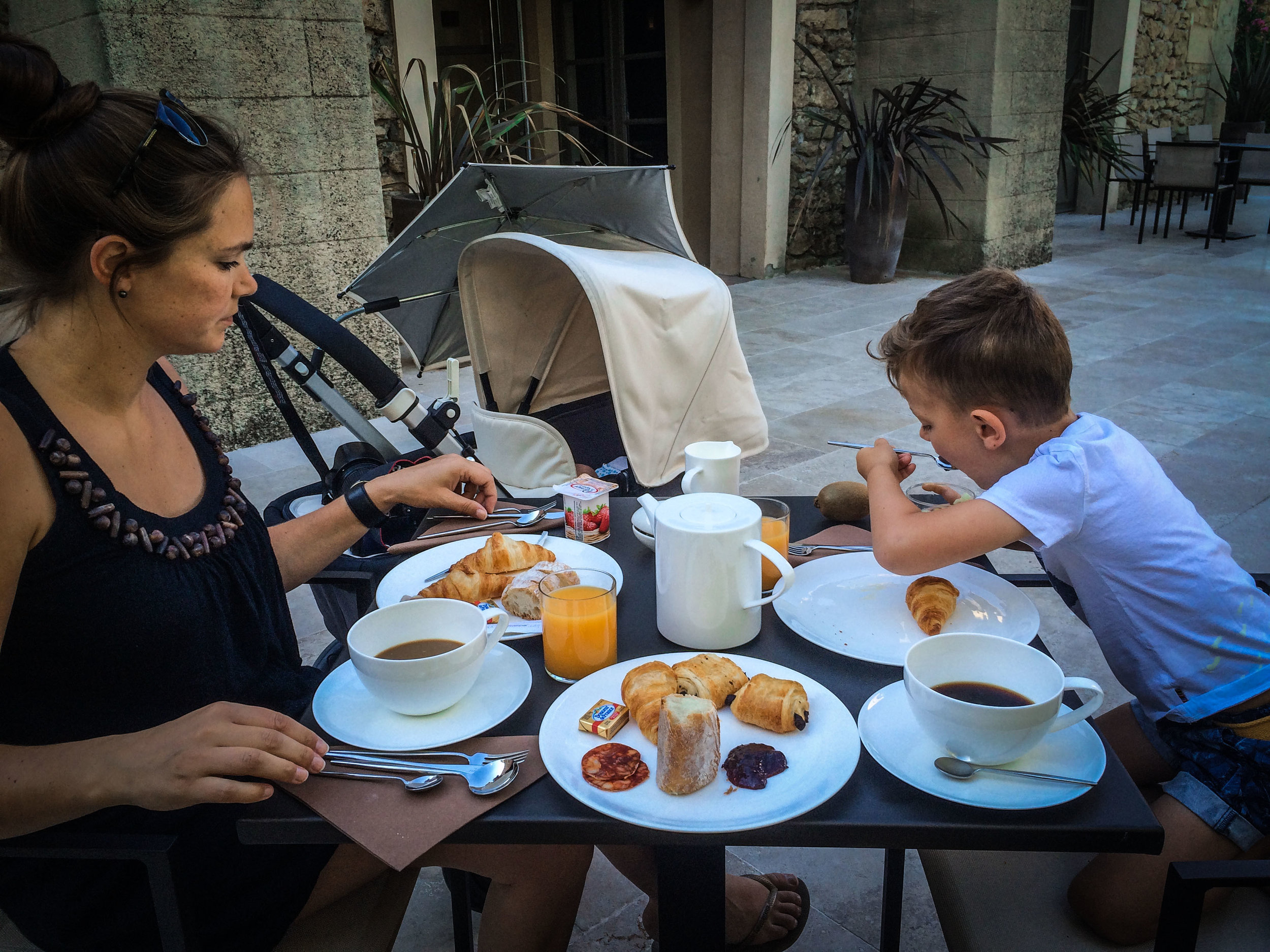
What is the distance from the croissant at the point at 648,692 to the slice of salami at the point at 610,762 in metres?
0.04

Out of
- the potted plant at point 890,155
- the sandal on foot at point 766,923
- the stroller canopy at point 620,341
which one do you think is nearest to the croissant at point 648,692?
the sandal on foot at point 766,923

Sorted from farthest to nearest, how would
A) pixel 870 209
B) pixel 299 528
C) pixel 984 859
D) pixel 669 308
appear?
pixel 870 209 < pixel 669 308 < pixel 299 528 < pixel 984 859

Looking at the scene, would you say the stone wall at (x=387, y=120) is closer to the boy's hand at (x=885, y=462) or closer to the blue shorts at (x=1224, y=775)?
the boy's hand at (x=885, y=462)

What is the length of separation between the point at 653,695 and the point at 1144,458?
2.89 ft

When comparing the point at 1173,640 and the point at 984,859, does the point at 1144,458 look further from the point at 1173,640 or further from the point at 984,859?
the point at 984,859

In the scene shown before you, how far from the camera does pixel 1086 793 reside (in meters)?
0.98

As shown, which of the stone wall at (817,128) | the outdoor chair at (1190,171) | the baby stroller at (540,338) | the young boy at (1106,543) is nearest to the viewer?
the young boy at (1106,543)

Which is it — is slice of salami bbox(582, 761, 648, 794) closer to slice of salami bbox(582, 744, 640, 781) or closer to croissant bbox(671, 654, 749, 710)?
slice of salami bbox(582, 744, 640, 781)

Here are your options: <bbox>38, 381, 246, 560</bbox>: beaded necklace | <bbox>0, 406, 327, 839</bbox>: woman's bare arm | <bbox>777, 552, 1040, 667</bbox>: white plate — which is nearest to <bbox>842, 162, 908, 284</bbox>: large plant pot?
<bbox>777, 552, 1040, 667</bbox>: white plate

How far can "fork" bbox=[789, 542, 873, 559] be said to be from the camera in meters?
1.55

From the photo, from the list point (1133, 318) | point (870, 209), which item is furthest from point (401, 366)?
point (1133, 318)

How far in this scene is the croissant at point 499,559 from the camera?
1.45m

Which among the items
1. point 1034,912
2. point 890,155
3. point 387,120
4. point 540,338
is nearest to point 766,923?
point 1034,912

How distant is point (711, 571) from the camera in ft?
3.99
